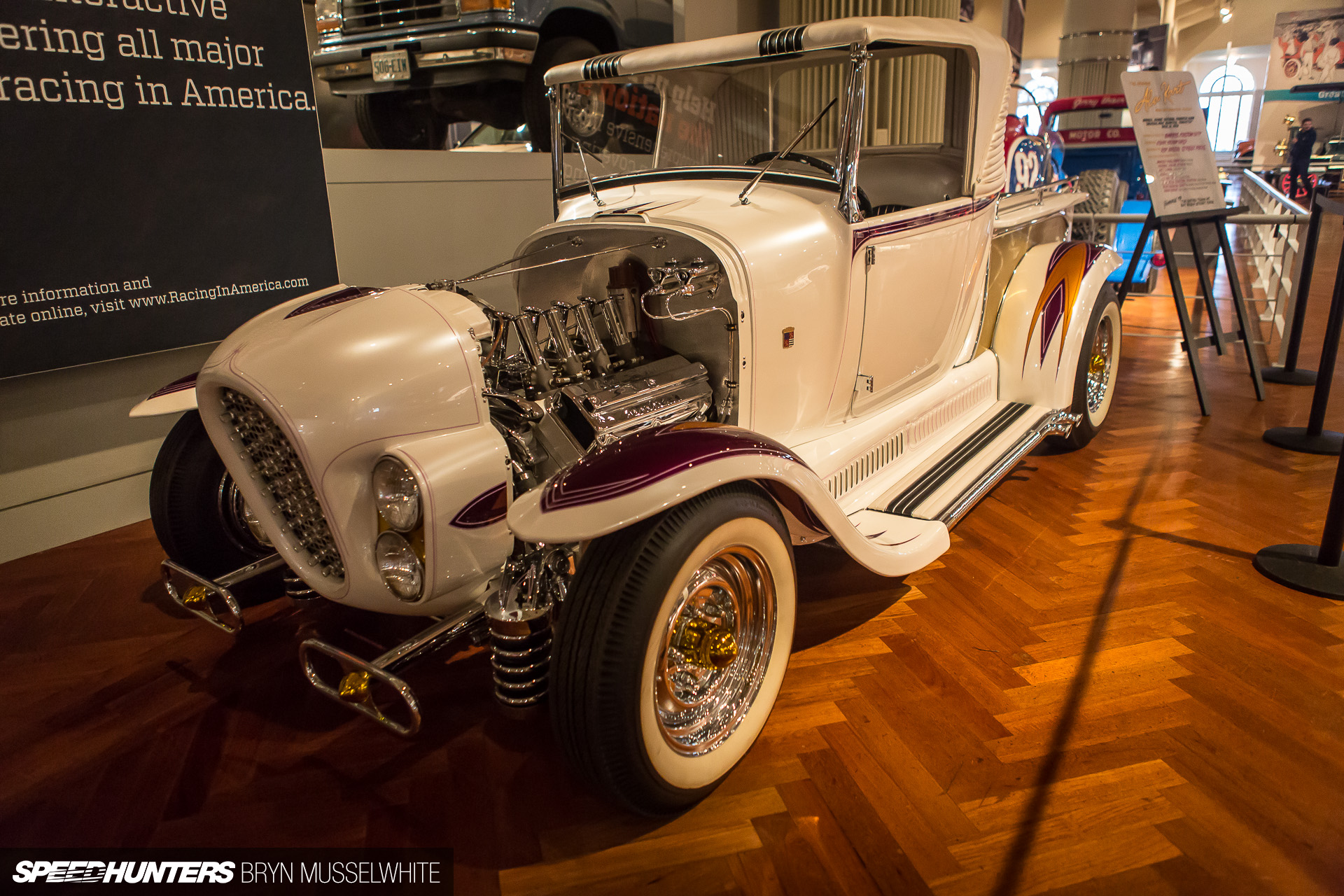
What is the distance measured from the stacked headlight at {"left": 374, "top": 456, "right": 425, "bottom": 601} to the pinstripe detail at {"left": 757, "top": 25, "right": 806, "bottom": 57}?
1.55m

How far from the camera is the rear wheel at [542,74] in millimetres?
4422

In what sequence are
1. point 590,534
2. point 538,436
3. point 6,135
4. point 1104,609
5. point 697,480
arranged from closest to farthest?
point 590,534 → point 697,480 → point 538,436 → point 1104,609 → point 6,135

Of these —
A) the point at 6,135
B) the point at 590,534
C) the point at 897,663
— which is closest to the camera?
the point at 590,534

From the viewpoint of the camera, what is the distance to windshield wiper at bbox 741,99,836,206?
2336mm

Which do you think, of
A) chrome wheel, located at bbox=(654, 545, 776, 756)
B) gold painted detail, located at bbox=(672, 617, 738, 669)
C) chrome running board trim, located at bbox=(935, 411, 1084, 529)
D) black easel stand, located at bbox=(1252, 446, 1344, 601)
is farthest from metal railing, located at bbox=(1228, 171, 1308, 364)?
gold painted detail, located at bbox=(672, 617, 738, 669)

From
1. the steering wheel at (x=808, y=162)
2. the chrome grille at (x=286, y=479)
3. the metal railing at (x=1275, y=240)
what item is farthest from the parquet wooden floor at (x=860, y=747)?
the metal railing at (x=1275, y=240)

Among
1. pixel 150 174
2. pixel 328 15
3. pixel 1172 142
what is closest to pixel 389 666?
pixel 150 174

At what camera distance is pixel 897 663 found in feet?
7.25

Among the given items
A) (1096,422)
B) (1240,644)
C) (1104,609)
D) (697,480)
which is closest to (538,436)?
(697,480)

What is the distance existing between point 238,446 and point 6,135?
1.85 m

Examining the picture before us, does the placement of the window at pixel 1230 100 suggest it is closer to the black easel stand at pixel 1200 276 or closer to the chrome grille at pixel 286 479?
the black easel stand at pixel 1200 276

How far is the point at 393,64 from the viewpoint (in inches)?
163

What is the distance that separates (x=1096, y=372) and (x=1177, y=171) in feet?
4.22

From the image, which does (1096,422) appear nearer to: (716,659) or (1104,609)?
(1104,609)
